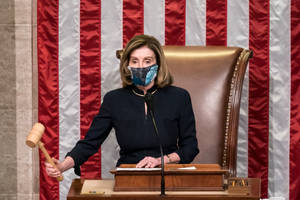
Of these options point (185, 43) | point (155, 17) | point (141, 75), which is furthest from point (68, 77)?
point (141, 75)

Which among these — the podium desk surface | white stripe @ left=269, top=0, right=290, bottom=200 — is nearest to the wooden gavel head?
the podium desk surface

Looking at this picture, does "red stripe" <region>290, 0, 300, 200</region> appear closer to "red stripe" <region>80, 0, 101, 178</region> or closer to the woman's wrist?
"red stripe" <region>80, 0, 101, 178</region>

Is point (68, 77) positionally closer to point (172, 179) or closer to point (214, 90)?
point (214, 90)

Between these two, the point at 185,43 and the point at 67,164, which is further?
the point at 185,43

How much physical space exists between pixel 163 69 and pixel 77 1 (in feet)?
Answer: 3.72

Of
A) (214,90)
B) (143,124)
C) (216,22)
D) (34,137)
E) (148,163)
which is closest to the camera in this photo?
(34,137)

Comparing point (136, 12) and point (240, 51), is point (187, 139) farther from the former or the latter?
point (136, 12)

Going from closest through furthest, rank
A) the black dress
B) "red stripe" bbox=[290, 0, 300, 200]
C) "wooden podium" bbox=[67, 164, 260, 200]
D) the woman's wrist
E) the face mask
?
1. "wooden podium" bbox=[67, 164, 260, 200]
2. the woman's wrist
3. the face mask
4. the black dress
5. "red stripe" bbox=[290, 0, 300, 200]

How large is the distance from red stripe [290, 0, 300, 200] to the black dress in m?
1.06

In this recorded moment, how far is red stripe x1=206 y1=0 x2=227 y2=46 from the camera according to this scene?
3615 millimetres

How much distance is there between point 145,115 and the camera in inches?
109

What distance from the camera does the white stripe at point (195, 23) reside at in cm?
363

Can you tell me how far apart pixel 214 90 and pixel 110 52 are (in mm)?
849

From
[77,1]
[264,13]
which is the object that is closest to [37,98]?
[77,1]
